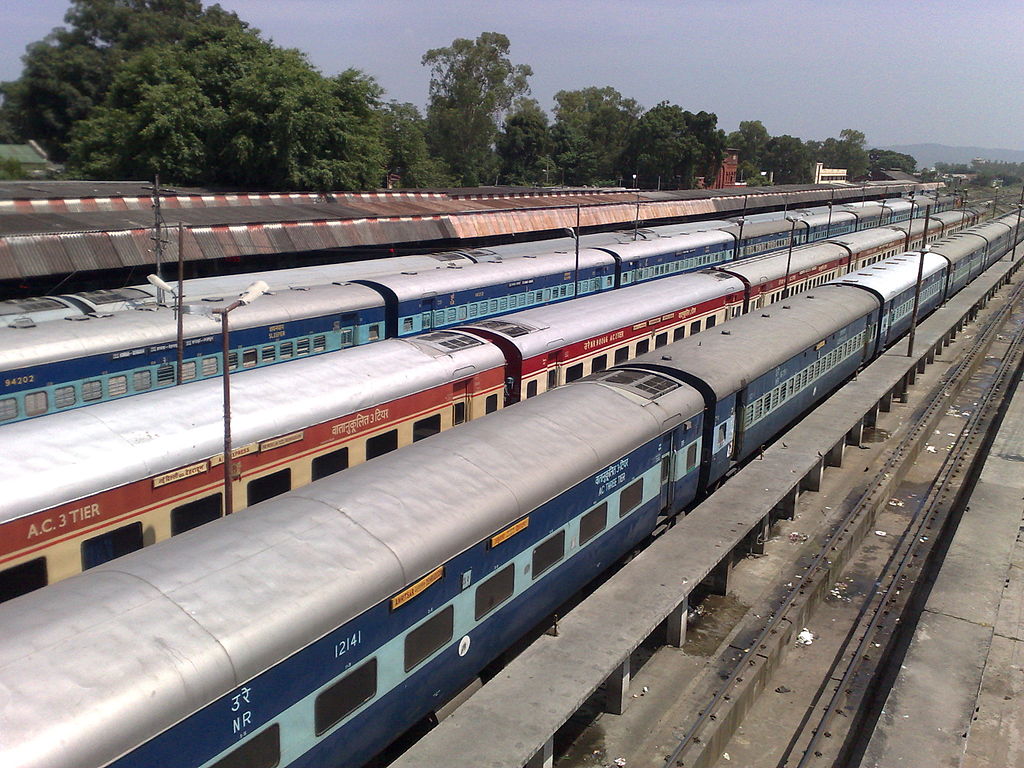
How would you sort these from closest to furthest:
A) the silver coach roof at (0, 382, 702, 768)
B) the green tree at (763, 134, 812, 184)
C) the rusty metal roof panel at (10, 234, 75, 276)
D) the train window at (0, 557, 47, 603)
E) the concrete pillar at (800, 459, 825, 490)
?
the silver coach roof at (0, 382, 702, 768)
the train window at (0, 557, 47, 603)
the concrete pillar at (800, 459, 825, 490)
the rusty metal roof panel at (10, 234, 75, 276)
the green tree at (763, 134, 812, 184)

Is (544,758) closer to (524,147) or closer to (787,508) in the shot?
(787,508)

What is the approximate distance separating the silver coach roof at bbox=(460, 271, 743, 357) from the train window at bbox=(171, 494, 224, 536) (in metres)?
8.77

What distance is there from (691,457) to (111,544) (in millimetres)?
10705

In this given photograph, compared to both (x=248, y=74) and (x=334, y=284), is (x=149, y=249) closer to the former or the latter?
(x=334, y=284)

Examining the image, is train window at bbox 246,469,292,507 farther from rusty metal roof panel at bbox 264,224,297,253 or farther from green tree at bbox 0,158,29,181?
green tree at bbox 0,158,29,181

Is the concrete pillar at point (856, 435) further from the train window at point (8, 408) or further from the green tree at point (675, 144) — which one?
the green tree at point (675, 144)

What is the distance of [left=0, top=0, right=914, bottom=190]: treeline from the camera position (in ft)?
199

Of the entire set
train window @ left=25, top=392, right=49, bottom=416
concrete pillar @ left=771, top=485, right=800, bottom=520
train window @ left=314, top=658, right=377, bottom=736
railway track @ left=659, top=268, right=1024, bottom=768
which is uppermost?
train window @ left=25, top=392, right=49, bottom=416

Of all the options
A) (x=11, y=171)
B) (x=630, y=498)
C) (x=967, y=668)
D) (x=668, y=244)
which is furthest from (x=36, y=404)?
(x=11, y=171)

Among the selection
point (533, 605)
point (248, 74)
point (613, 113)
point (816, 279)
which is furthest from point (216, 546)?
point (613, 113)

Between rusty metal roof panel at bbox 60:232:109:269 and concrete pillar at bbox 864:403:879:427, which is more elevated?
rusty metal roof panel at bbox 60:232:109:269

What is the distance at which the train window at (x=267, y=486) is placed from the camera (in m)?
13.3

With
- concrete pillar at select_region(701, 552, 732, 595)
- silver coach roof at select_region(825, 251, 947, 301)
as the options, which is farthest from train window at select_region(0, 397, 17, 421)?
silver coach roof at select_region(825, 251, 947, 301)

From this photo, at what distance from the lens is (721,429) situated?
58.7 feet
